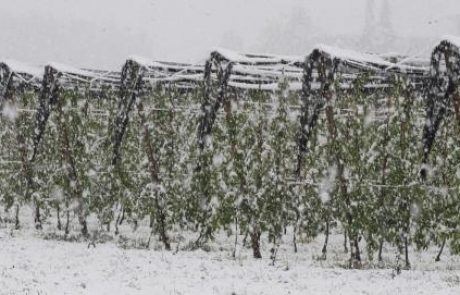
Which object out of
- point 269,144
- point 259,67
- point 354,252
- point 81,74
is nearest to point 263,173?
point 269,144

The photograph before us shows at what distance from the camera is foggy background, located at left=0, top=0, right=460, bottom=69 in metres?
97.6

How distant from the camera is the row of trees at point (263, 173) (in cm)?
1647

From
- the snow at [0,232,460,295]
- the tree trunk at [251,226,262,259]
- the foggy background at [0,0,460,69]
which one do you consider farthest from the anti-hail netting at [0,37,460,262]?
the foggy background at [0,0,460,69]

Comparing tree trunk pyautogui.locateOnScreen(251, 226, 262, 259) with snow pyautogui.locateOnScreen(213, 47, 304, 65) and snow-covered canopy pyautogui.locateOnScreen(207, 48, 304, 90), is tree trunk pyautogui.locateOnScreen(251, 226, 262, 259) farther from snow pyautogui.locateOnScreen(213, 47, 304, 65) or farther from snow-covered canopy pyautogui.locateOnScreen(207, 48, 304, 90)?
snow pyautogui.locateOnScreen(213, 47, 304, 65)

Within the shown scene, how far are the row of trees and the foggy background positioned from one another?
4974 centimetres

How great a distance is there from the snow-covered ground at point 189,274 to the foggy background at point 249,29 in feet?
180

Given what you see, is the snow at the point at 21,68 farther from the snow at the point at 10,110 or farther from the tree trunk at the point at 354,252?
the tree trunk at the point at 354,252

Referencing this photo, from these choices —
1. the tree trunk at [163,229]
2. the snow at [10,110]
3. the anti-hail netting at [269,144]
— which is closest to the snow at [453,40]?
the anti-hail netting at [269,144]

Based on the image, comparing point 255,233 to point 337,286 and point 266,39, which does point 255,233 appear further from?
point 266,39

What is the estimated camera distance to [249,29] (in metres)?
185

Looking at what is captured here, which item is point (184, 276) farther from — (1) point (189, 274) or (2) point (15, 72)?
(2) point (15, 72)

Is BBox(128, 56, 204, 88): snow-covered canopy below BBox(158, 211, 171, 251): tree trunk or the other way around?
the other way around

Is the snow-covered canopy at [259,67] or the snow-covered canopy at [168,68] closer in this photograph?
the snow-covered canopy at [259,67]

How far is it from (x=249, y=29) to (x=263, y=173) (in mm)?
170431
